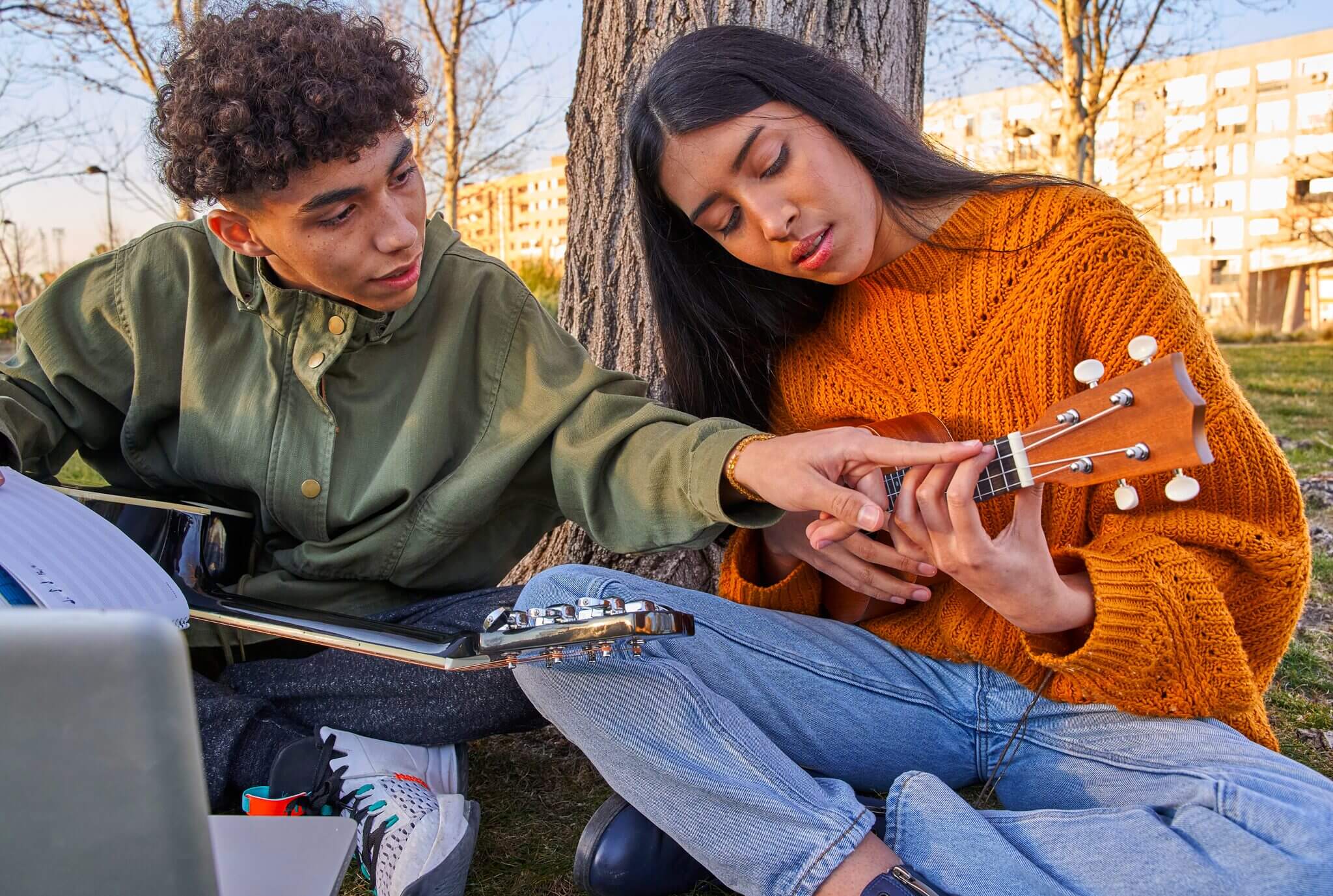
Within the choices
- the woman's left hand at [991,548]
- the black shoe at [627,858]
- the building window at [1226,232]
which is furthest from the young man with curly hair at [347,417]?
the building window at [1226,232]

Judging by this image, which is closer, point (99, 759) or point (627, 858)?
point (99, 759)

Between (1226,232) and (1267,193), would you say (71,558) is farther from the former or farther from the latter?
(1267,193)

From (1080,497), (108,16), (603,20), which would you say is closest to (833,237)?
(1080,497)

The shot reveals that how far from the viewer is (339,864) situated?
3.85ft

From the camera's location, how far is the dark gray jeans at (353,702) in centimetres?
196

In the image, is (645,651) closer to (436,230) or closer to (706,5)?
(436,230)

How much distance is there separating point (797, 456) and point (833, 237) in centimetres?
39

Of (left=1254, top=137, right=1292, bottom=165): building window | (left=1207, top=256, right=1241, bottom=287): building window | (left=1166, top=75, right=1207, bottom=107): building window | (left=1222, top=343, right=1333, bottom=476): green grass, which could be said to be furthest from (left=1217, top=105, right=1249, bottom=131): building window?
(left=1222, top=343, right=1333, bottom=476): green grass

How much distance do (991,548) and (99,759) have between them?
1.13m

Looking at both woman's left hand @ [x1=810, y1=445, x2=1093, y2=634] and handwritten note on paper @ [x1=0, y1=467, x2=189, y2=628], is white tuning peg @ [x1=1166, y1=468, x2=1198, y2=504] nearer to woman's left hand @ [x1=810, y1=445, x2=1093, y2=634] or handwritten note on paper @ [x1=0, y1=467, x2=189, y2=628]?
woman's left hand @ [x1=810, y1=445, x2=1093, y2=634]

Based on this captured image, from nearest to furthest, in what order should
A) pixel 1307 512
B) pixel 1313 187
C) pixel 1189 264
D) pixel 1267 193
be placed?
pixel 1307 512, pixel 1313 187, pixel 1267 193, pixel 1189 264

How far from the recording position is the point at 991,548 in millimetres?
1450

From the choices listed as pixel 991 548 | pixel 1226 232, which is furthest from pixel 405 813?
pixel 1226 232

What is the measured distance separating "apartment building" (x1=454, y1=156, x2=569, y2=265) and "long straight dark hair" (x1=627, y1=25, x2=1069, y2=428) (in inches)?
417
